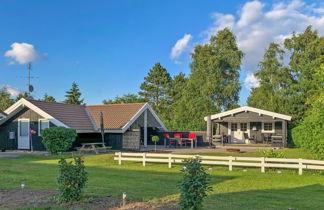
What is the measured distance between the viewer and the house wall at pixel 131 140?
2355 centimetres

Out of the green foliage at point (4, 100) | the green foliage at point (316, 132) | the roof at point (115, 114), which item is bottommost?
the green foliage at point (316, 132)

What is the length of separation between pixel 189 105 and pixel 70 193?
32999 mm

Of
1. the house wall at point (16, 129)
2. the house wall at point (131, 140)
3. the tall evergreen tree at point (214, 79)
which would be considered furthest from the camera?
the tall evergreen tree at point (214, 79)

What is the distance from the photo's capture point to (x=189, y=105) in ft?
129

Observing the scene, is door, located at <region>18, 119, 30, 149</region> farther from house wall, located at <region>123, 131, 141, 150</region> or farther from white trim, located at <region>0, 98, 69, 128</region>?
house wall, located at <region>123, 131, 141, 150</region>

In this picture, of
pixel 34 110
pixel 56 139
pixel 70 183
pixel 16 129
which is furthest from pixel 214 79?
pixel 70 183

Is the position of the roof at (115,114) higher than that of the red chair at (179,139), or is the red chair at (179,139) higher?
the roof at (115,114)

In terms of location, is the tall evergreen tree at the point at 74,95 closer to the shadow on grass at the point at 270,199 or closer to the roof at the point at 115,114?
the roof at the point at 115,114

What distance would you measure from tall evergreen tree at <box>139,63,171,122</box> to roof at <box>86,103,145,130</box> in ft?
95.6

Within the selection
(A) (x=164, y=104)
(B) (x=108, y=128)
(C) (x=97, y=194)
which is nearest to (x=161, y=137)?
(B) (x=108, y=128)

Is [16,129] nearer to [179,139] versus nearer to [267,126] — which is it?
[179,139]

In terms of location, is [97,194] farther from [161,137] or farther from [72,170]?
[161,137]

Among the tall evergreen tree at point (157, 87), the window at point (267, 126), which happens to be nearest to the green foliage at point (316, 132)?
the window at point (267, 126)

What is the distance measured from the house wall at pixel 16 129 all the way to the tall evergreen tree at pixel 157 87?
33.7 m
